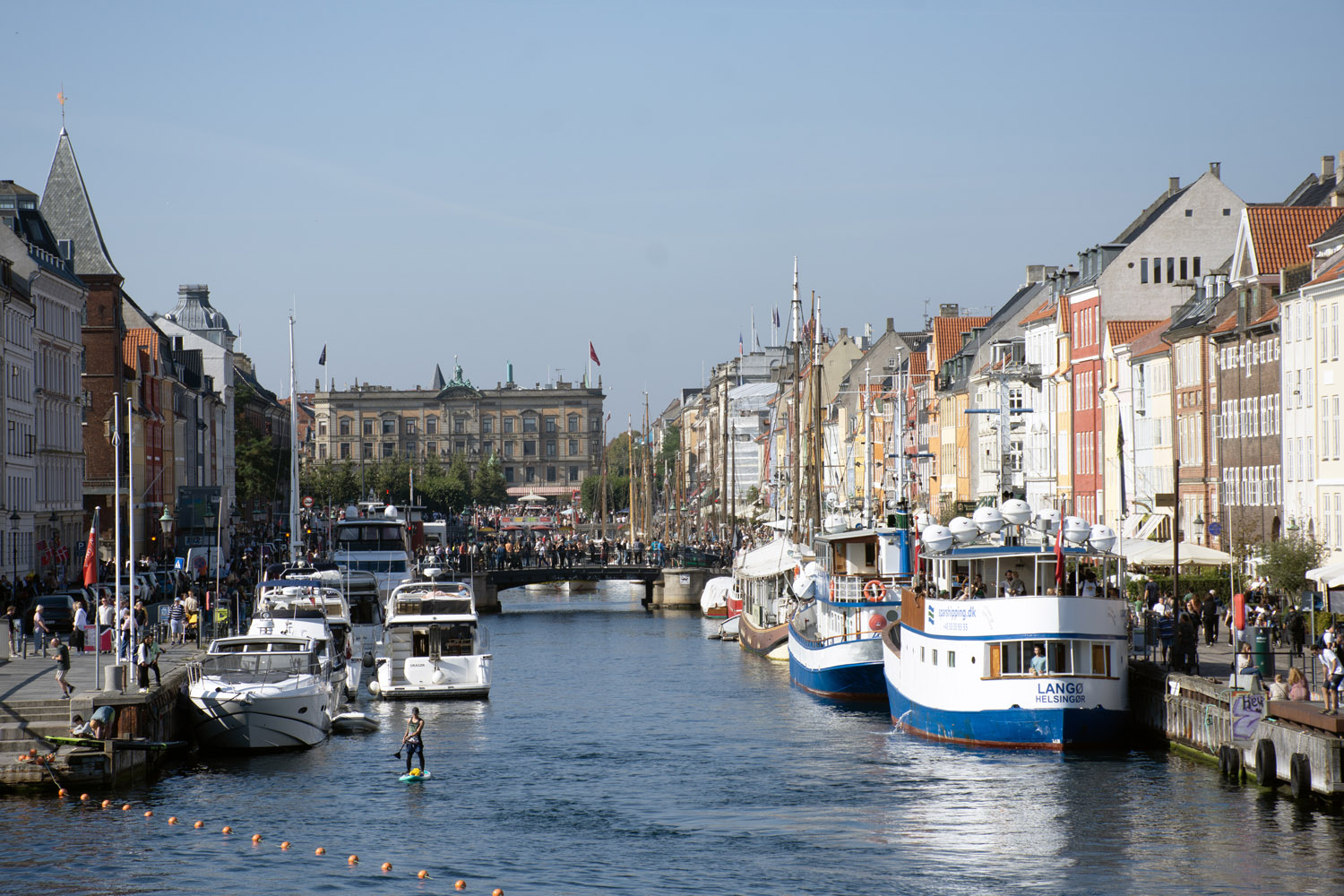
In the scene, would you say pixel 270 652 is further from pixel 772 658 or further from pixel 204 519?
pixel 204 519

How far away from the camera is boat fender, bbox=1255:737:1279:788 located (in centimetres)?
3519

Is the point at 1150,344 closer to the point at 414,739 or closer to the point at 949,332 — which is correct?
the point at 949,332

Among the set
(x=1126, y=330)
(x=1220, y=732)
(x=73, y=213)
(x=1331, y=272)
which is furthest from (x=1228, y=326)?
(x=73, y=213)

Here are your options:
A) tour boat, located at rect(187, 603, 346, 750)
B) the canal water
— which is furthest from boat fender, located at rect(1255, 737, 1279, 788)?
tour boat, located at rect(187, 603, 346, 750)

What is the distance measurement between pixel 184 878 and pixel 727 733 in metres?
20.5

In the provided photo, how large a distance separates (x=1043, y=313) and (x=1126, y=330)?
12301 millimetres

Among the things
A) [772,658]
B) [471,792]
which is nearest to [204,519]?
[772,658]

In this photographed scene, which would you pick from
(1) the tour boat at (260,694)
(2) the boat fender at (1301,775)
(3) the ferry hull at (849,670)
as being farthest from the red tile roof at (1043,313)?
(2) the boat fender at (1301,775)

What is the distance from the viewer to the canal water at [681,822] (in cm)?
3023

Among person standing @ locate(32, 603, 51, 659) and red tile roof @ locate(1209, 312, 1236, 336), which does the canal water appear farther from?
red tile roof @ locate(1209, 312, 1236, 336)

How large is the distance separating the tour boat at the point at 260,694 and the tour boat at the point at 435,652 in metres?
8.73

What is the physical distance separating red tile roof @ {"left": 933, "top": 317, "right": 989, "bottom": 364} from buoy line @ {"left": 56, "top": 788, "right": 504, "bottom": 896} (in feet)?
285

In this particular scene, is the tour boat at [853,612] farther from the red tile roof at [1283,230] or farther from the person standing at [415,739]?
the red tile roof at [1283,230]

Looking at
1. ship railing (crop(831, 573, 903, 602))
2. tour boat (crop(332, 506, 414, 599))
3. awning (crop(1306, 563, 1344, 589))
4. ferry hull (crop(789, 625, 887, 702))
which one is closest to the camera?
awning (crop(1306, 563, 1344, 589))
